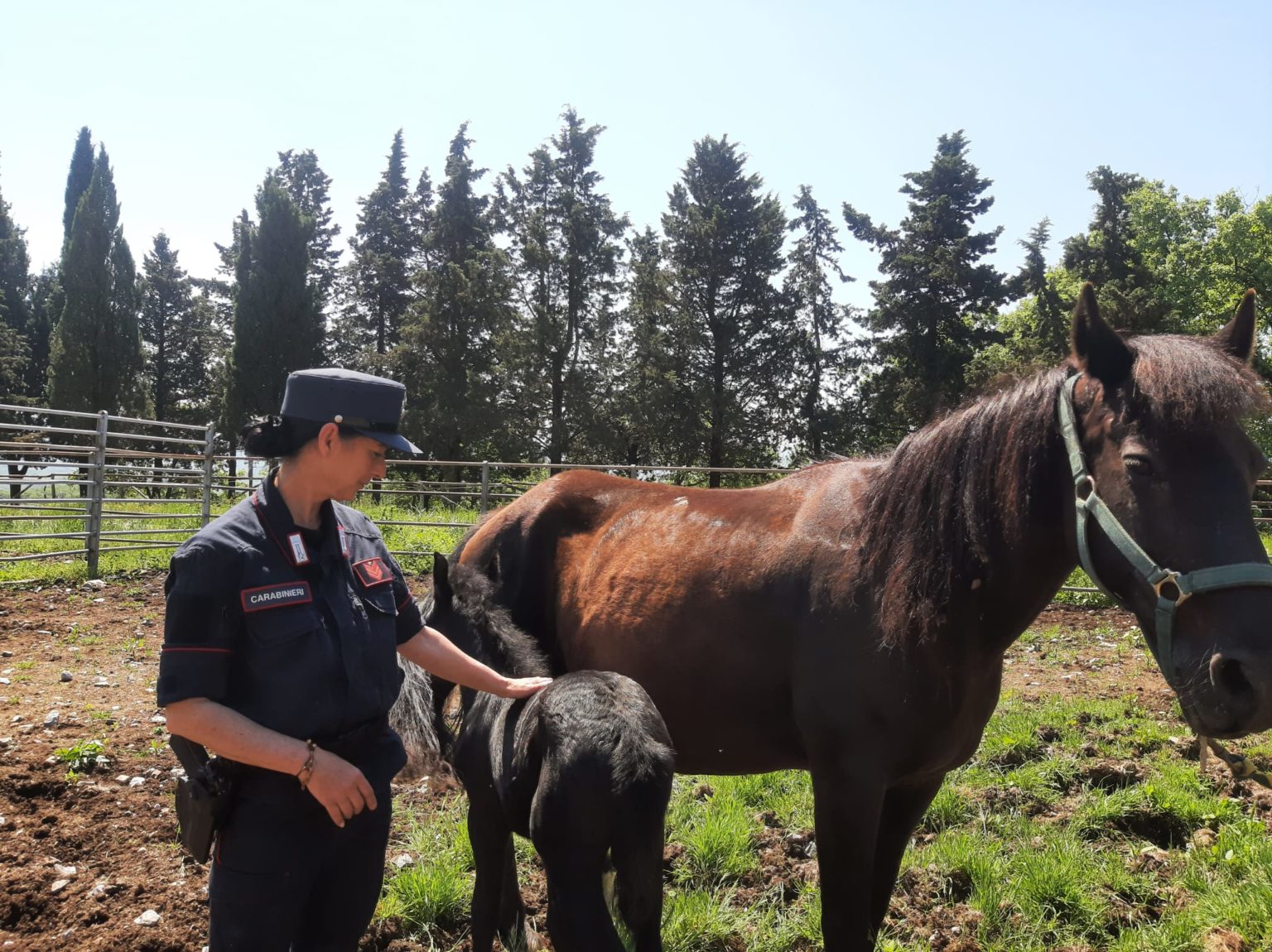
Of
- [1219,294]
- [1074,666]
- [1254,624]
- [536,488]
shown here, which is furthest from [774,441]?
[1254,624]

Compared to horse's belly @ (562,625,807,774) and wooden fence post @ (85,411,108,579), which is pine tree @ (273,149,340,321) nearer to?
wooden fence post @ (85,411,108,579)

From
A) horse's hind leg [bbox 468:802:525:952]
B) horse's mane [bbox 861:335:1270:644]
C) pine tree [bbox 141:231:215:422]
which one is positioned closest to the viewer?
horse's mane [bbox 861:335:1270:644]

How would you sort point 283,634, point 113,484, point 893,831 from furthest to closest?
point 113,484, point 893,831, point 283,634

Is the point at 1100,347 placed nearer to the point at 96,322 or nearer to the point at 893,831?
the point at 893,831

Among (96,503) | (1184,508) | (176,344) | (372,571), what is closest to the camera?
(1184,508)

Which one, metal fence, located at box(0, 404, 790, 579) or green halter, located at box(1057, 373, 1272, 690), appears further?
metal fence, located at box(0, 404, 790, 579)

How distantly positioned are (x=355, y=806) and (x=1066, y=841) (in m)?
3.20

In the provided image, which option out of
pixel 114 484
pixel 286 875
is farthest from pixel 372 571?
pixel 114 484

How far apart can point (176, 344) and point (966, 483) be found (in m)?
41.0

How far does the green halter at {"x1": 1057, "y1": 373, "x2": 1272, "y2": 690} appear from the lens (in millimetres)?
1787

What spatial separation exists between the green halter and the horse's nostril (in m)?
0.11

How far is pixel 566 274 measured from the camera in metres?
27.3

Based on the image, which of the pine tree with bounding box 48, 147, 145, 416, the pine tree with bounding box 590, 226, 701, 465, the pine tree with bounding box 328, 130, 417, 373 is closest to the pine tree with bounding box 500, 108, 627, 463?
the pine tree with bounding box 590, 226, 701, 465

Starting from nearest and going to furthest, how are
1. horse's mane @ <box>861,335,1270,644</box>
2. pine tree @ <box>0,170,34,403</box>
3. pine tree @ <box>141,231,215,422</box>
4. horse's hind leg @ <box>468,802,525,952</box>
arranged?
horse's mane @ <box>861,335,1270,644</box>
horse's hind leg @ <box>468,802,525,952</box>
pine tree @ <box>0,170,34,403</box>
pine tree @ <box>141,231,215,422</box>
